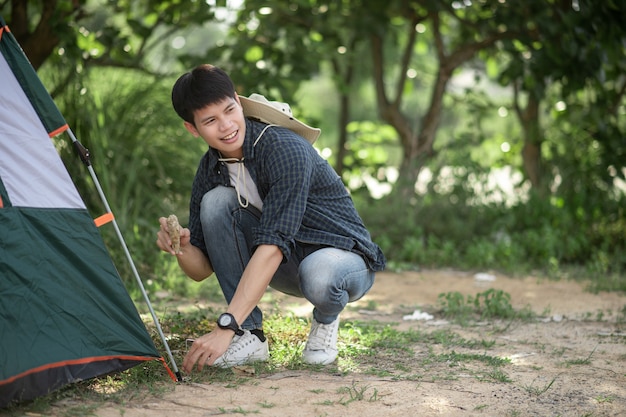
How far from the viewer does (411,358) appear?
3129mm

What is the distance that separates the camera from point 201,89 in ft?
8.89

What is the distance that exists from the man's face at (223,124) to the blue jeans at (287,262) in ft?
0.84

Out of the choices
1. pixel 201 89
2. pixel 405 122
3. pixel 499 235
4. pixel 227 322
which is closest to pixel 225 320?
pixel 227 322

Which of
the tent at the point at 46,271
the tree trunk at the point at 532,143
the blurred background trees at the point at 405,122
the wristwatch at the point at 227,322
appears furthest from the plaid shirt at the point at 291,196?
the tree trunk at the point at 532,143

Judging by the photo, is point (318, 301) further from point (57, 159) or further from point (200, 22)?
point (200, 22)

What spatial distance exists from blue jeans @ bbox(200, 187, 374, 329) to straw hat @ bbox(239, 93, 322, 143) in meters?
0.30

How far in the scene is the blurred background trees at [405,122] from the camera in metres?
5.04

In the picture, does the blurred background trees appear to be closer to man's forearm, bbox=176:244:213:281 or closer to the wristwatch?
man's forearm, bbox=176:244:213:281

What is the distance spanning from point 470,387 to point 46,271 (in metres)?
1.48

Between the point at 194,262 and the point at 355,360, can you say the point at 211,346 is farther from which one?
the point at 355,360

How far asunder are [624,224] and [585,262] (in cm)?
55

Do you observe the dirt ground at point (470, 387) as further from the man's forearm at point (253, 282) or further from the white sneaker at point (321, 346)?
the man's forearm at point (253, 282)

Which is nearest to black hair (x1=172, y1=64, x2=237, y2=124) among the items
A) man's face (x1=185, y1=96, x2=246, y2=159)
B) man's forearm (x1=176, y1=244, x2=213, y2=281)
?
man's face (x1=185, y1=96, x2=246, y2=159)

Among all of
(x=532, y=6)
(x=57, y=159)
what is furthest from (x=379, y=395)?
(x=532, y=6)
